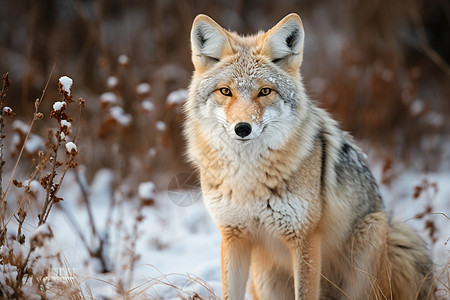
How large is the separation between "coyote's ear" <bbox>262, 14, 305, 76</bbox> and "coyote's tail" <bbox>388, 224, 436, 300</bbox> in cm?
147

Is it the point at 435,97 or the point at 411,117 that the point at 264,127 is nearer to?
the point at 411,117

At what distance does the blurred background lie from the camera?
662cm

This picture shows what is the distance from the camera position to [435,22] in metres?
8.78

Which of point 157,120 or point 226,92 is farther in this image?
point 157,120

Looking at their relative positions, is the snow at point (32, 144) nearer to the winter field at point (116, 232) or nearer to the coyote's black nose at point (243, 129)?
the winter field at point (116, 232)

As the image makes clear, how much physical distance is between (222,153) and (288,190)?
19.6 inches

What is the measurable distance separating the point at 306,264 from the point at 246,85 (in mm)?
1205

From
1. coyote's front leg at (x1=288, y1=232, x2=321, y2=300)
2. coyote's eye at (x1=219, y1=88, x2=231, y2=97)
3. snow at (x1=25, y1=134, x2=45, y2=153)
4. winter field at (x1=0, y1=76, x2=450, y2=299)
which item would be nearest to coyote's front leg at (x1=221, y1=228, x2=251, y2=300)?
winter field at (x1=0, y1=76, x2=450, y2=299)

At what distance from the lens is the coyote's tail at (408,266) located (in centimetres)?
296

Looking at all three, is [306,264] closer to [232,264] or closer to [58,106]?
[232,264]

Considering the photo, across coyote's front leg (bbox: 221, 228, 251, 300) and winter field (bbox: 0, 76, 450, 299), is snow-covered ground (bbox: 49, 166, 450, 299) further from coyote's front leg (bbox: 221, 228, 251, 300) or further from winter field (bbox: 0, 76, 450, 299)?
coyote's front leg (bbox: 221, 228, 251, 300)

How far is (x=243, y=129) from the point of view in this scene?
8.07 ft

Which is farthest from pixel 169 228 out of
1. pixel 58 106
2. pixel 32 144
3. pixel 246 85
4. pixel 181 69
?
pixel 181 69

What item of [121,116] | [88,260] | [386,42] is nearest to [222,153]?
[121,116]
